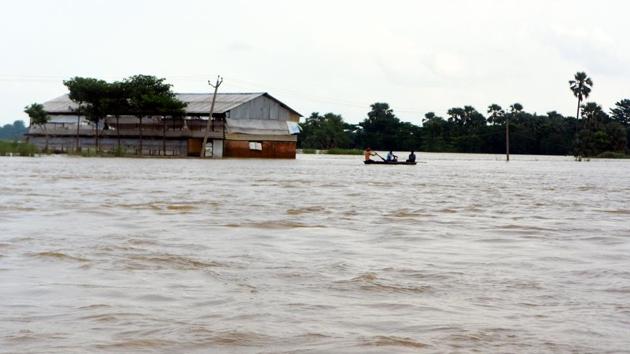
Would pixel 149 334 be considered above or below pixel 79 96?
below

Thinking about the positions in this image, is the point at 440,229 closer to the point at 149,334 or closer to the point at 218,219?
the point at 218,219

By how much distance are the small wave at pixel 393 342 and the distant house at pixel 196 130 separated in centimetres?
5306

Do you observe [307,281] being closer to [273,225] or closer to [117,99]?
[273,225]

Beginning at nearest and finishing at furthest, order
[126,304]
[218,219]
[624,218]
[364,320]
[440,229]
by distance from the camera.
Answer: [364,320] < [126,304] < [440,229] < [218,219] < [624,218]

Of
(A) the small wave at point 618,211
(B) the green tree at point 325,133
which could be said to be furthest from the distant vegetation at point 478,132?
(A) the small wave at point 618,211

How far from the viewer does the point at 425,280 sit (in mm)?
7516

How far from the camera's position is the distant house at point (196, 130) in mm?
58750

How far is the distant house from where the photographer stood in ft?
193

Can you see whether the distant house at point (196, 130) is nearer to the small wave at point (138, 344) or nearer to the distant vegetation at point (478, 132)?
the distant vegetation at point (478, 132)

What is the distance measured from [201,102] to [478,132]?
47635 mm

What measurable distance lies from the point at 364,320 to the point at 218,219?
7.73 meters

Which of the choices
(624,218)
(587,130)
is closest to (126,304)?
(624,218)

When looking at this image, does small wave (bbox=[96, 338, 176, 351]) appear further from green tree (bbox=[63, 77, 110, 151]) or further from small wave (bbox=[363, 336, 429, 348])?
green tree (bbox=[63, 77, 110, 151])

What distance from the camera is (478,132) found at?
100812 mm
